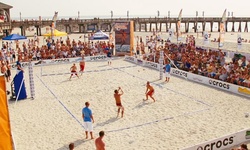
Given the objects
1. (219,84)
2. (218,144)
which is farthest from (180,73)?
(218,144)

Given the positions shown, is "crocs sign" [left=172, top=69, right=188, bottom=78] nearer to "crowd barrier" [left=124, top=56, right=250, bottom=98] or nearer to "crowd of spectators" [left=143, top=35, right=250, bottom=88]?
"crowd barrier" [left=124, top=56, right=250, bottom=98]

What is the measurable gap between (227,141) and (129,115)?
13.2 feet

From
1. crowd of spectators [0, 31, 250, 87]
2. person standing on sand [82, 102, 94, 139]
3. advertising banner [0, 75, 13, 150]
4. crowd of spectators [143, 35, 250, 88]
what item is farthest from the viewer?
crowd of spectators [0, 31, 250, 87]

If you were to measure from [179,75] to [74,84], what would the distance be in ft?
21.6

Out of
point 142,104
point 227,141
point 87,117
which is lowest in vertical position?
point 227,141

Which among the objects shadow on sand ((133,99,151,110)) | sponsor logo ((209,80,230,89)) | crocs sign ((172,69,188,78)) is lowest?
shadow on sand ((133,99,151,110))

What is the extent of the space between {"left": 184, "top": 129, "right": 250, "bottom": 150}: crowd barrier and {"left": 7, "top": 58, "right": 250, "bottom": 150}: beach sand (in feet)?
2.24

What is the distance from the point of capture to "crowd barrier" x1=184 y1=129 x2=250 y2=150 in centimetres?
745

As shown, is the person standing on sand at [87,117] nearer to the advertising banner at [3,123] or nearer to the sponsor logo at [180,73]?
the advertising banner at [3,123]

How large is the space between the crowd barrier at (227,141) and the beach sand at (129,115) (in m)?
0.68

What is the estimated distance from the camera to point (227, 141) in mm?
8039

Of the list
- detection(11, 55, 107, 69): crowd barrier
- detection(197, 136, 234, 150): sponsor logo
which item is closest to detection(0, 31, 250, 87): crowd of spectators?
detection(11, 55, 107, 69): crowd barrier

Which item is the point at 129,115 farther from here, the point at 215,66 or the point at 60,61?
the point at 60,61

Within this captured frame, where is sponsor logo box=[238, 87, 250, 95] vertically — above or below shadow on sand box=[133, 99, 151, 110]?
above
